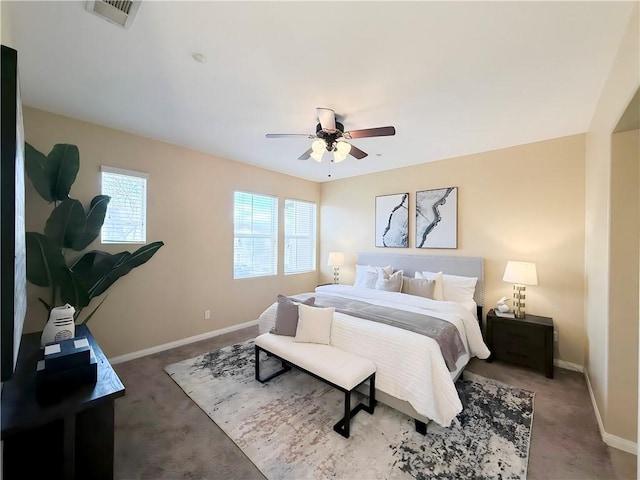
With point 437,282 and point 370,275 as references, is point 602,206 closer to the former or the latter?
point 437,282

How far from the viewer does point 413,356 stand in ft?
6.85

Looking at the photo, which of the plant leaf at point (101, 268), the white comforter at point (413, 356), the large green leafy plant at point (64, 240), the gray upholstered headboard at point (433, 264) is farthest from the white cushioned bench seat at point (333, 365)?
the gray upholstered headboard at point (433, 264)

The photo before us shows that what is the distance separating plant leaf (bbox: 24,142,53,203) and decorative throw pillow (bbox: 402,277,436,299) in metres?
4.11

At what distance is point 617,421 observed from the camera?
6.23ft

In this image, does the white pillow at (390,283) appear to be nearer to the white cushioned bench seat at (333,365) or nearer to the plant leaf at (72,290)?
the white cushioned bench seat at (333,365)

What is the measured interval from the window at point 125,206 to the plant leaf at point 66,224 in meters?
0.45

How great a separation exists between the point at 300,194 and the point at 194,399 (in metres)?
3.81

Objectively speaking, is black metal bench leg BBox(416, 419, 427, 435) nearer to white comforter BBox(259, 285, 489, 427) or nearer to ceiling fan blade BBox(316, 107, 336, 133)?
white comforter BBox(259, 285, 489, 427)

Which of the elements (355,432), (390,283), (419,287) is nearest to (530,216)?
(419,287)

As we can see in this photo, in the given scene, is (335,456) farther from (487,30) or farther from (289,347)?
(487,30)

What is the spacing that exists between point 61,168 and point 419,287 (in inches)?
163

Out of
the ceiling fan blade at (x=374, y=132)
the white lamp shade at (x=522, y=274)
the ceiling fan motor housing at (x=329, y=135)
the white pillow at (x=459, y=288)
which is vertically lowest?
the white pillow at (x=459, y=288)

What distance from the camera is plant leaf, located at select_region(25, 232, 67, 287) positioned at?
92.1 inches

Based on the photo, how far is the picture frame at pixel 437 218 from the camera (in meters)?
3.92
